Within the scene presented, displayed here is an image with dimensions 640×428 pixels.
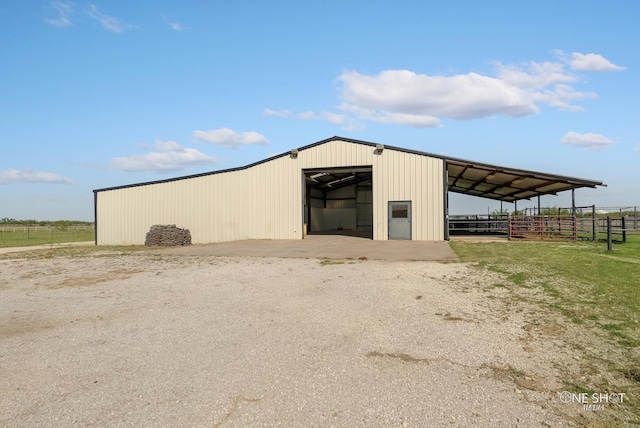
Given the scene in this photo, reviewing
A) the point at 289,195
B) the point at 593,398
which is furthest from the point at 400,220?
the point at 593,398

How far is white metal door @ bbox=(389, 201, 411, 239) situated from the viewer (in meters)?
21.5

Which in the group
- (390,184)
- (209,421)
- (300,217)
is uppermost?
(390,184)

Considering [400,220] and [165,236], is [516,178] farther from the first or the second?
[165,236]

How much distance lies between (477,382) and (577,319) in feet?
10.0

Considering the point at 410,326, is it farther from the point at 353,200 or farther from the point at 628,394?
the point at 353,200

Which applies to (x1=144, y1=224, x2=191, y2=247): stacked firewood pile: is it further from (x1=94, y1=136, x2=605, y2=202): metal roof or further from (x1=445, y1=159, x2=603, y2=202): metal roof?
(x1=445, y1=159, x2=603, y2=202): metal roof

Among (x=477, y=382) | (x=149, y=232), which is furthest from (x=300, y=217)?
(x=477, y=382)

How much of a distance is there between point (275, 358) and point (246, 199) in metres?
20.1

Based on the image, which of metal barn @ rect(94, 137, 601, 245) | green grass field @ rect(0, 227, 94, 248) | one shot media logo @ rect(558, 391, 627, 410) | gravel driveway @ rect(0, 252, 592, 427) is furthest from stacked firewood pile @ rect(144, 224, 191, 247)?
one shot media logo @ rect(558, 391, 627, 410)

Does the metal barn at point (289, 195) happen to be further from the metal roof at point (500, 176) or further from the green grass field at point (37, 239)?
the green grass field at point (37, 239)

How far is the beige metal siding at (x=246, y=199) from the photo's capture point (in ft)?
72.1

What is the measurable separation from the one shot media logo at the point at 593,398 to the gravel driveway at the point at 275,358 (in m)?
0.16

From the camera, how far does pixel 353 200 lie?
120ft

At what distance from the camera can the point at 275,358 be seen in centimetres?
457
